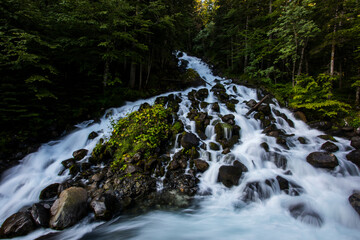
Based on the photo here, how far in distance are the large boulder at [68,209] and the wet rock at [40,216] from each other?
114mm

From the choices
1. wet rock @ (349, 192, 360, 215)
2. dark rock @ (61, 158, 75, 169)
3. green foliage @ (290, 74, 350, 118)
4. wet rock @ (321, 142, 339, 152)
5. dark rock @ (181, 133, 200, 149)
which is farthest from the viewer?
green foliage @ (290, 74, 350, 118)

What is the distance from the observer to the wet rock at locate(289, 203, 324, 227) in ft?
11.7

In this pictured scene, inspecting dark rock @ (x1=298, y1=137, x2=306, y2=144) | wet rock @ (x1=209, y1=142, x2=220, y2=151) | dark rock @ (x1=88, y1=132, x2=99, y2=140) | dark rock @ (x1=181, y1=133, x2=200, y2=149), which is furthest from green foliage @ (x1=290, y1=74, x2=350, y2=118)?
dark rock @ (x1=88, y1=132, x2=99, y2=140)

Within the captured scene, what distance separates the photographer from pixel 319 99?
8039 mm

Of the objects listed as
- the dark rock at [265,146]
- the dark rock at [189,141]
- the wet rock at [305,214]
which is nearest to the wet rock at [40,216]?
the dark rock at [189,141]

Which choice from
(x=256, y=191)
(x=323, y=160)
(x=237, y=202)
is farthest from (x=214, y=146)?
(x=323, y=160)

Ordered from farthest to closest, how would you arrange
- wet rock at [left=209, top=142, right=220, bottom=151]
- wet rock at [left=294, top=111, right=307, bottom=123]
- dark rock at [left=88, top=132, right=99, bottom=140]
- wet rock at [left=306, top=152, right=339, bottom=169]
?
1. wet rock at [left=294, top=111, right=307, bottom=123]
2. dark rock at [left=88, top=132, right=99, bottom=140]
3. wet rock at [left=209, top=142, right=220, bottom=151]
4. wet rock at [left=306, top=152, right=339, bottom=169]

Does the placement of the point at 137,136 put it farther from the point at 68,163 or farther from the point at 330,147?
the point at 330,147

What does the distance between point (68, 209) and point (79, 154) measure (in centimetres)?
304

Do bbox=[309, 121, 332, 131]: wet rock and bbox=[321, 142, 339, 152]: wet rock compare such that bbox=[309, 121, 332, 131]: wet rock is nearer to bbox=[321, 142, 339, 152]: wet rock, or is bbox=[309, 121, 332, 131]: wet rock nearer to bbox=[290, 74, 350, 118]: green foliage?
bbox=[290, 74, 350, 118]: green foliage

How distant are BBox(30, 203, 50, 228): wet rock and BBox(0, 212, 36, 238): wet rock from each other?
8 centimetres

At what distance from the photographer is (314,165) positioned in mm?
5141

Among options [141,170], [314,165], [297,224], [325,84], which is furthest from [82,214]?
[325,84]

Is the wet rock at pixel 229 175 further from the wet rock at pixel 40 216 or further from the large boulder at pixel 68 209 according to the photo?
the wet rock at pixel 40 216
